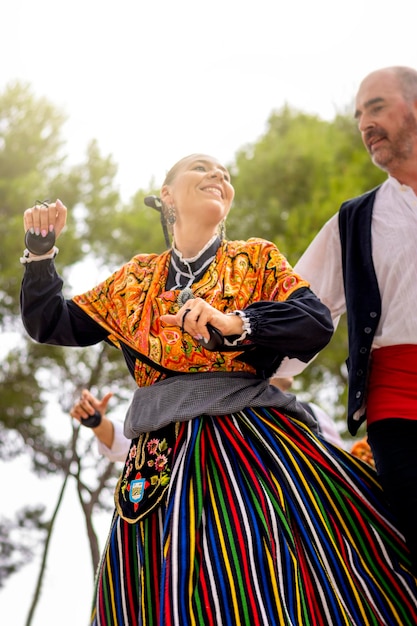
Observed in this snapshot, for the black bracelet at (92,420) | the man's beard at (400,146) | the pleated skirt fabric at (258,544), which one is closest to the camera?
the pleated skirt fabric at (258,544)

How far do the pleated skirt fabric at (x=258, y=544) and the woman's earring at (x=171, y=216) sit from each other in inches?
30.4

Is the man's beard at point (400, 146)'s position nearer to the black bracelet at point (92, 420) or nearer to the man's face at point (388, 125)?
the man's face at point (388, 125)

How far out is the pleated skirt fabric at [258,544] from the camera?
72.9 inches

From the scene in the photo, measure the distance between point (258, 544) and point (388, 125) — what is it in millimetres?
1630

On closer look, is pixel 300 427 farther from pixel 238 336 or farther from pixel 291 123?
pixel 291 123

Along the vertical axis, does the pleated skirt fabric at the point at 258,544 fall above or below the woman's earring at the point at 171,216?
below

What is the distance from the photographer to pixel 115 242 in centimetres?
1014

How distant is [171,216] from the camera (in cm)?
264

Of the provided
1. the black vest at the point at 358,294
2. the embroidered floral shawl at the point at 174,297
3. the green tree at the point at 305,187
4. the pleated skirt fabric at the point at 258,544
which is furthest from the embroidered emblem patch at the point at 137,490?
the green tree at the point at 305,187

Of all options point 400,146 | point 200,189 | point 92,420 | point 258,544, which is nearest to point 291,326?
point 258,544

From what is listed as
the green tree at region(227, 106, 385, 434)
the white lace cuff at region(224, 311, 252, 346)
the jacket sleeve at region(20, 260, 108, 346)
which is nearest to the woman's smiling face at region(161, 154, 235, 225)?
the jacket sleeve at region(20, 260, 108, 346)

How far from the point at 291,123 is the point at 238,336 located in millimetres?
10585

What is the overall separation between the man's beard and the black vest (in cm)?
16

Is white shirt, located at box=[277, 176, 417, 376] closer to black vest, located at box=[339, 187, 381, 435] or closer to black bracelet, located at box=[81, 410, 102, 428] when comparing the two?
black vest, located at box=[339, 187, 381, 435]
